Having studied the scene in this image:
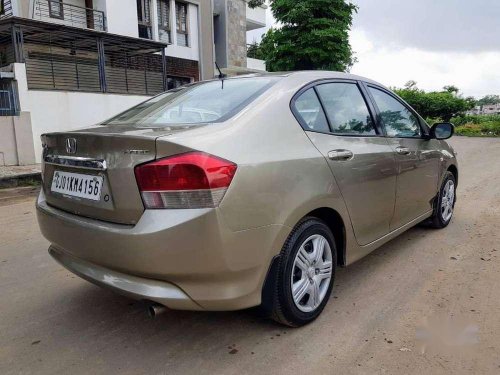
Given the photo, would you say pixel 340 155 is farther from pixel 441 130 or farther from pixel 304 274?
pixel 441 130

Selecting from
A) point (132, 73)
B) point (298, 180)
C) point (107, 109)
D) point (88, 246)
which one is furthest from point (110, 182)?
point (132, 73)

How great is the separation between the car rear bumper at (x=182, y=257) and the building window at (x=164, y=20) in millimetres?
18011

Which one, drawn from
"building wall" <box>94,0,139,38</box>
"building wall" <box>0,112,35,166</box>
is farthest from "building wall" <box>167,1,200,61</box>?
"building wall" <box>0,112,35,166</box>

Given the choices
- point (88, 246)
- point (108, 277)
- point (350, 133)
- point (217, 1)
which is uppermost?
point (217, 1)

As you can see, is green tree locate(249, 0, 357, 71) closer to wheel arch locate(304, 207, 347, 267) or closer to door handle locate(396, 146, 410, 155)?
door handle locate(396, 146, 410, 155)

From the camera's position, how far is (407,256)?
3.92 meters

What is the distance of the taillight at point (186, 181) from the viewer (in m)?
2.08

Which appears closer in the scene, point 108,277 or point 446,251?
point 108,277

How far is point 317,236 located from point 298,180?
1.48 ft

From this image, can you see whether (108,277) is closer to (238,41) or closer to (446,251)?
(446,251)

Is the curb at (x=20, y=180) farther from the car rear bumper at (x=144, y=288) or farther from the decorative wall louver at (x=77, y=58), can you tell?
the car rear bumper at (x=144, y=288)

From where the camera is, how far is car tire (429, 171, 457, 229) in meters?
4.56

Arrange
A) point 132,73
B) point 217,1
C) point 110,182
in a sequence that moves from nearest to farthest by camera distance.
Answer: point 110,182
point 132,73
point 217,1

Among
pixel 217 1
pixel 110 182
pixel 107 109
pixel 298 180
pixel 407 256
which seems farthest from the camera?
pixel 217 1
